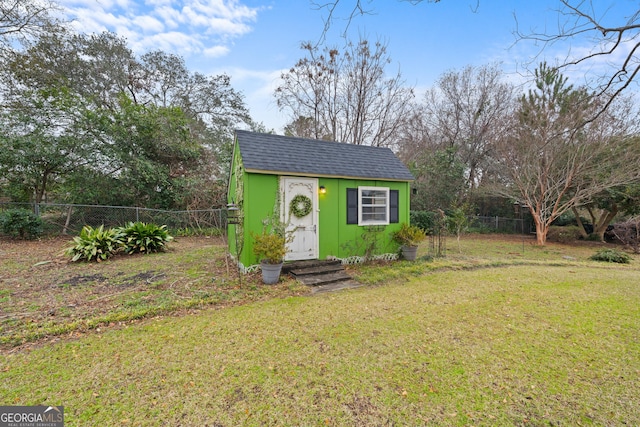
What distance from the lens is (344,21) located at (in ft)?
8.46

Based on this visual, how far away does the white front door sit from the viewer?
6090 millimetres

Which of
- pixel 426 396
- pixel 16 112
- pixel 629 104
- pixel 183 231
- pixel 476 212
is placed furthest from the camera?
pixel 476 212

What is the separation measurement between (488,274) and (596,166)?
28.6ft

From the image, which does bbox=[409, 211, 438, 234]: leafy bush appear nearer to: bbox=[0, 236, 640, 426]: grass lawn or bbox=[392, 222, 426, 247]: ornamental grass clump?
bbox=[392, 222, 426, 247]: ornamental grass clump

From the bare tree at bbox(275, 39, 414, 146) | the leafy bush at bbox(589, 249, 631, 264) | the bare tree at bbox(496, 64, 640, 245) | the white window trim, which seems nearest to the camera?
the white window trim

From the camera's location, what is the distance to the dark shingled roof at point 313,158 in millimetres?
5965

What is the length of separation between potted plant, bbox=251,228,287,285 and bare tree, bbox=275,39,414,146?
1193 centimetres

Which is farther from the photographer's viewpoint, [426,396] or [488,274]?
[488,274]

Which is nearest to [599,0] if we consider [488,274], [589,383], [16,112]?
[589,383]

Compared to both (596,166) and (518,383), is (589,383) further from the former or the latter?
(596,166)

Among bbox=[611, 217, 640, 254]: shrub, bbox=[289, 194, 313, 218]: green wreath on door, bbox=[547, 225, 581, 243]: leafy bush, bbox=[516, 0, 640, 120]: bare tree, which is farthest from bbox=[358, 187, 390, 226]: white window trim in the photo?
bbox=[547, 225, 581, 243]: leafy bush

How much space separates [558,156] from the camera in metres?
11.0

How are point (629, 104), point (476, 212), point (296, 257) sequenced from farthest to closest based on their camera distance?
point (476, 212) < point (629, 104) < point (296, 257)

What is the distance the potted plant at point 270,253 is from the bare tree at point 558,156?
34.6 feet
